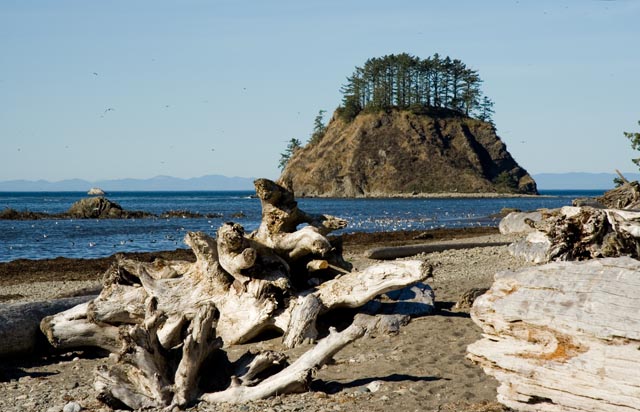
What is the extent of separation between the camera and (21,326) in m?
11.3

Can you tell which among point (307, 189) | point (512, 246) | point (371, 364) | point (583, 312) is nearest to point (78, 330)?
point (371, 364)

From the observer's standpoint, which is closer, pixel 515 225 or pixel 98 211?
pixel 515 225

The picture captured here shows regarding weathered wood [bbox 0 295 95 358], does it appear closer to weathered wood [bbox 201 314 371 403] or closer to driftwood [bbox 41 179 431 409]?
driftwood [bbox 41 179 431 409]

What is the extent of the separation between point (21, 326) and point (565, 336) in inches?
326

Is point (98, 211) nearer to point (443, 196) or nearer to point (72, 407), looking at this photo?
point (72, 407)

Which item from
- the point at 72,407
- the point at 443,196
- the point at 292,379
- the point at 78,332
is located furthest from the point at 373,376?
the point at 443,196

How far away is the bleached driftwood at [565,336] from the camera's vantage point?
6250mm

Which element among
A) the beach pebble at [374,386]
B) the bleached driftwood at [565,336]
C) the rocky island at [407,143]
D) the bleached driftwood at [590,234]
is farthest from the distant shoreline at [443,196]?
the bleached driftwood at [565,336]

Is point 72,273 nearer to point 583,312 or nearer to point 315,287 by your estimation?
point 315,287

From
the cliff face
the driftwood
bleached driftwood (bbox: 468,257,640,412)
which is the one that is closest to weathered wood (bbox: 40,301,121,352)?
the driftwood

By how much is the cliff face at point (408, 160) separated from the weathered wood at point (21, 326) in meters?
112

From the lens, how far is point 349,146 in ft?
424

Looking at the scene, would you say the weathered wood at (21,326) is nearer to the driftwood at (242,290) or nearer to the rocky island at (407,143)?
the driftwood at (242,290)

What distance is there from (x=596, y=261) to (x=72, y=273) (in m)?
19.0
